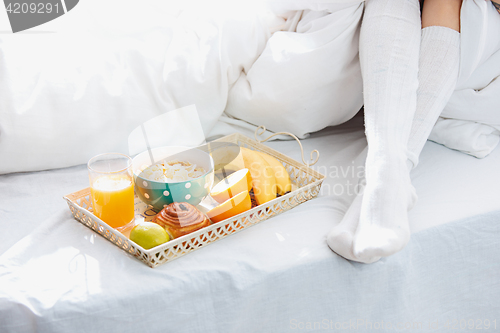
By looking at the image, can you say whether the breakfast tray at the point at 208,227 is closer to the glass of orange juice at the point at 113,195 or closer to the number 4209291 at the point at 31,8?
the glass of orange juice at the point at 113,195

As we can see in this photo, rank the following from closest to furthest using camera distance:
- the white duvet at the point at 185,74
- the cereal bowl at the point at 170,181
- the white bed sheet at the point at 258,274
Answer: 1. the white bed sheet at the point at 258,274
2. the cereal bowl at the point at 170,181
3. the white duvet at the point at 185,74

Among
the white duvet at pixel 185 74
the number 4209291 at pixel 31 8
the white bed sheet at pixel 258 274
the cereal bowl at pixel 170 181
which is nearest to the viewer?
the white bed sheet at pixel 258 274

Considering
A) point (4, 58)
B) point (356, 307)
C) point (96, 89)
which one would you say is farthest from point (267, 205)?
point (4, 58)

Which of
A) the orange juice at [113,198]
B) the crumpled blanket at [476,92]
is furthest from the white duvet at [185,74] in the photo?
the orange juice at [113,198]

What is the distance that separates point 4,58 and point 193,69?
0.37 metres

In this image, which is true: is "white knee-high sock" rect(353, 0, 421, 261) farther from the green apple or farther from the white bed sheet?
Answer: the green apple

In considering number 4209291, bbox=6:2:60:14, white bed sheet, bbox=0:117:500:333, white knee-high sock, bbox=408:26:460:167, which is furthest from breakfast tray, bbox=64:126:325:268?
number 4209291, bbox=6:2:60:14

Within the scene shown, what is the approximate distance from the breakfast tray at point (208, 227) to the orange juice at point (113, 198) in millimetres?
17

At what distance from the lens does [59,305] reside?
1.75ft

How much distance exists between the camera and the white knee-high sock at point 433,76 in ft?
2.78

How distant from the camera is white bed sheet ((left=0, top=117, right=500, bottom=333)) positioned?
21.7 inches

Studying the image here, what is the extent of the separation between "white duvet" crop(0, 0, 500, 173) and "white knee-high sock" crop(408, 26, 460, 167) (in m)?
0.04

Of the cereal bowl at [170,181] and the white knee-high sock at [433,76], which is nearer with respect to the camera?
the cereal bowl at [170,181]

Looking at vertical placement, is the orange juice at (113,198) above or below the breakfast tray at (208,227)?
above
